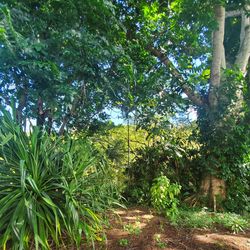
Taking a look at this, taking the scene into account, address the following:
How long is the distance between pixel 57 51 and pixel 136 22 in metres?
2.44

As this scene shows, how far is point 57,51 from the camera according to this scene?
3191 mm

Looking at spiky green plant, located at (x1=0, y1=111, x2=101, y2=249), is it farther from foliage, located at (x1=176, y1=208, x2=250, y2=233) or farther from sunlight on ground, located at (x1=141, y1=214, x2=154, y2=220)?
foliage, located at (x1=176, y1=208, x2=250, y2=233)

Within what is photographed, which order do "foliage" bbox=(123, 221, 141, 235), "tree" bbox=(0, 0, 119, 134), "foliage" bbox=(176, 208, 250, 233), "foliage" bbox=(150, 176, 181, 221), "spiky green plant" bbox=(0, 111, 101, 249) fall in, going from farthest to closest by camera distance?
"foliage" bbox=(150, 176, 181, 221), "foliage" bbox=(176, 208, 250, 233), "foliage" bbox=(123, 221, 141, 235), "tree" bbox=(0, 0, 119, 134), "spiky green plant" bbox=(0, 111, 101, 249)

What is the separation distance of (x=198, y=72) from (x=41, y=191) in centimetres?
424

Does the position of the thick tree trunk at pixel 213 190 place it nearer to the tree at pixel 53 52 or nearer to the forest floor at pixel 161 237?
the forest floor at pixel 161 237

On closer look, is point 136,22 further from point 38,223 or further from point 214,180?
point 38,223

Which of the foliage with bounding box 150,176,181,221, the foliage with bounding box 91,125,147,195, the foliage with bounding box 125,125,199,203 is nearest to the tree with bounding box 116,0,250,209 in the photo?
the foliage with bounding box 125,125,199,203

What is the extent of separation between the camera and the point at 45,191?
8.95 ft

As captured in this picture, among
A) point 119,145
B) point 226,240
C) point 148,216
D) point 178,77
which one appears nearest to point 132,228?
point 148,216

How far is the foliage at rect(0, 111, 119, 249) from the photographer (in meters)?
2.43

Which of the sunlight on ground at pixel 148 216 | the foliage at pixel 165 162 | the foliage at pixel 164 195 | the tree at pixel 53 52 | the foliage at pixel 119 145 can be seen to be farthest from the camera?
the foliage at pixel 165 162

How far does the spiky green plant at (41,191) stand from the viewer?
242cm

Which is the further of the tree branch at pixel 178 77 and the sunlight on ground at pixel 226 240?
the tree branch at pixel 178 77

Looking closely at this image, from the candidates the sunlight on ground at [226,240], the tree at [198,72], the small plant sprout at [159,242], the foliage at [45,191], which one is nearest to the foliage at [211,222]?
the sunlight on ground at [226,240]
